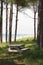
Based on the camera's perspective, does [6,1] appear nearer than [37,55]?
No

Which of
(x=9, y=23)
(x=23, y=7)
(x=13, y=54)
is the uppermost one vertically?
(x=23, y=7)

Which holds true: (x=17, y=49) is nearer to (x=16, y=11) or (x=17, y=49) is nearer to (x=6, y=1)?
(x=6, y=1)

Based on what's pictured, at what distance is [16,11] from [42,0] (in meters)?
10.3

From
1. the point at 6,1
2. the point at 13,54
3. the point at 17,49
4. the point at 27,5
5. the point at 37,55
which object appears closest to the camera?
the point at 37,55

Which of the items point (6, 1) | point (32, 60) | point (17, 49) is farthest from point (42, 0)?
point (6, 1)

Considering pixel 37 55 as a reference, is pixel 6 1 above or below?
above

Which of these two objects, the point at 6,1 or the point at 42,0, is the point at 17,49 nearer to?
the point at 42,0

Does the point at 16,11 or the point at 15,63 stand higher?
the point at 16,11

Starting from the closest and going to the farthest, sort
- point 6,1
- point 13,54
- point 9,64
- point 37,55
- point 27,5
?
point 9,64
point 37,55
point 13,54
point 6,1
point 27,5

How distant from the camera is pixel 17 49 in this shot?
504 inches

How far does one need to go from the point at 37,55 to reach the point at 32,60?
36.8 inches

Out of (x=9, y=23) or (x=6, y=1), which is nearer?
(x=6, y=1)

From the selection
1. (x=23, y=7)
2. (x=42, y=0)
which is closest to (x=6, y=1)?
(x=23, y=7)

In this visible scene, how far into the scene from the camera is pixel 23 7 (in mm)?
20766
